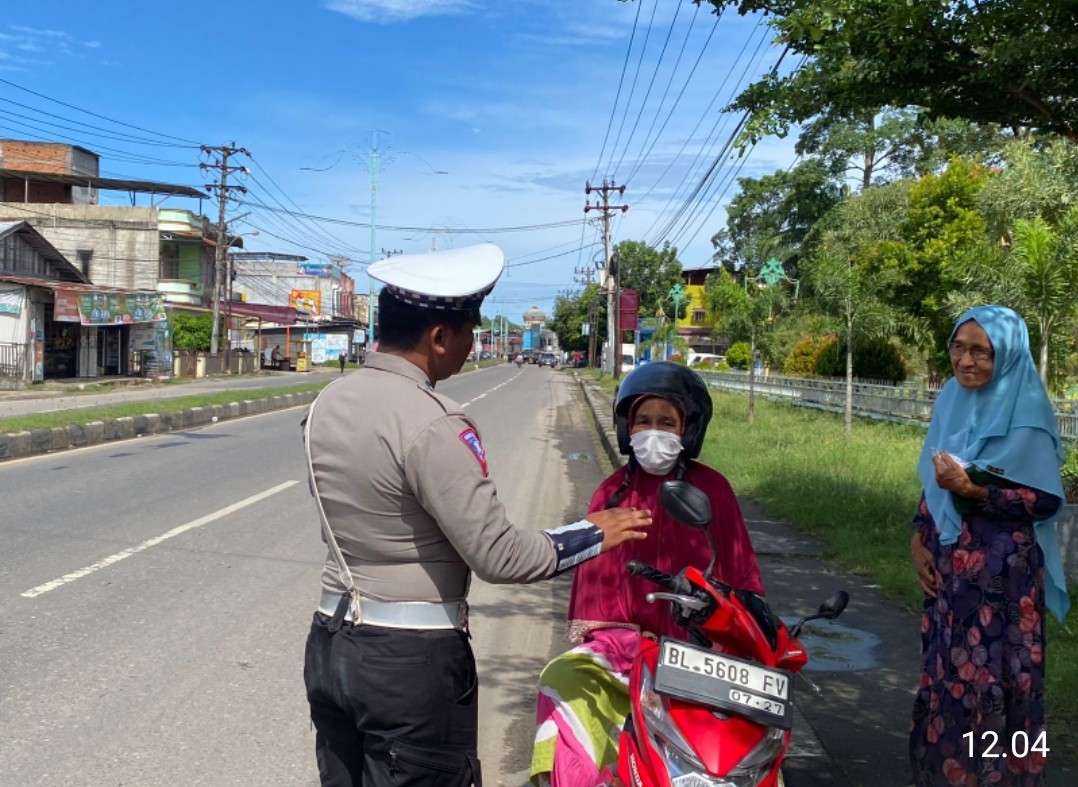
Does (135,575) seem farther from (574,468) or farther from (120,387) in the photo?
(120,387)

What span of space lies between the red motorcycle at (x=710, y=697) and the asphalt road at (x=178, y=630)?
5.62 feet

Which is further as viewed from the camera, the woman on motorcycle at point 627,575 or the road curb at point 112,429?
the road curb at point 112,429

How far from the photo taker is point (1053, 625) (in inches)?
203

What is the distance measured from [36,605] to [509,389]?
3181 centimetres

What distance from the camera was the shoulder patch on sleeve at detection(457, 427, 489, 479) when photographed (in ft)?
6.54

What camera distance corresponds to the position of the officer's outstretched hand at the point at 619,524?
84.0 inches

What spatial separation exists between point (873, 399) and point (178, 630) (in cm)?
1568

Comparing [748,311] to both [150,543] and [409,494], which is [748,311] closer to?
[150,543]

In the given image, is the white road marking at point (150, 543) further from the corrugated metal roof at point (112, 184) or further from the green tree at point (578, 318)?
the green tree at point (578, 318)

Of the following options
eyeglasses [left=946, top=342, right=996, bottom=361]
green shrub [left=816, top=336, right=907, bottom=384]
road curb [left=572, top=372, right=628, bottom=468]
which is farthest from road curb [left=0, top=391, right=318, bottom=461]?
green shrub [left=816, top=336, right=907, bottom=384]

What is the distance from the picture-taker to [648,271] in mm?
69500

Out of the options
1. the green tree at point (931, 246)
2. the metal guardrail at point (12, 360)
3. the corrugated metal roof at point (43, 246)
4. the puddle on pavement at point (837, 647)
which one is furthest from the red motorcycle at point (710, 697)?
the corrugated metal roof at point (43, 246)

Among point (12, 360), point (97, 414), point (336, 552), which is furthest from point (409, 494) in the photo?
point (12, 360)

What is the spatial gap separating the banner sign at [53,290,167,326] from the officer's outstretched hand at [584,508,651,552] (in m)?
32.8
